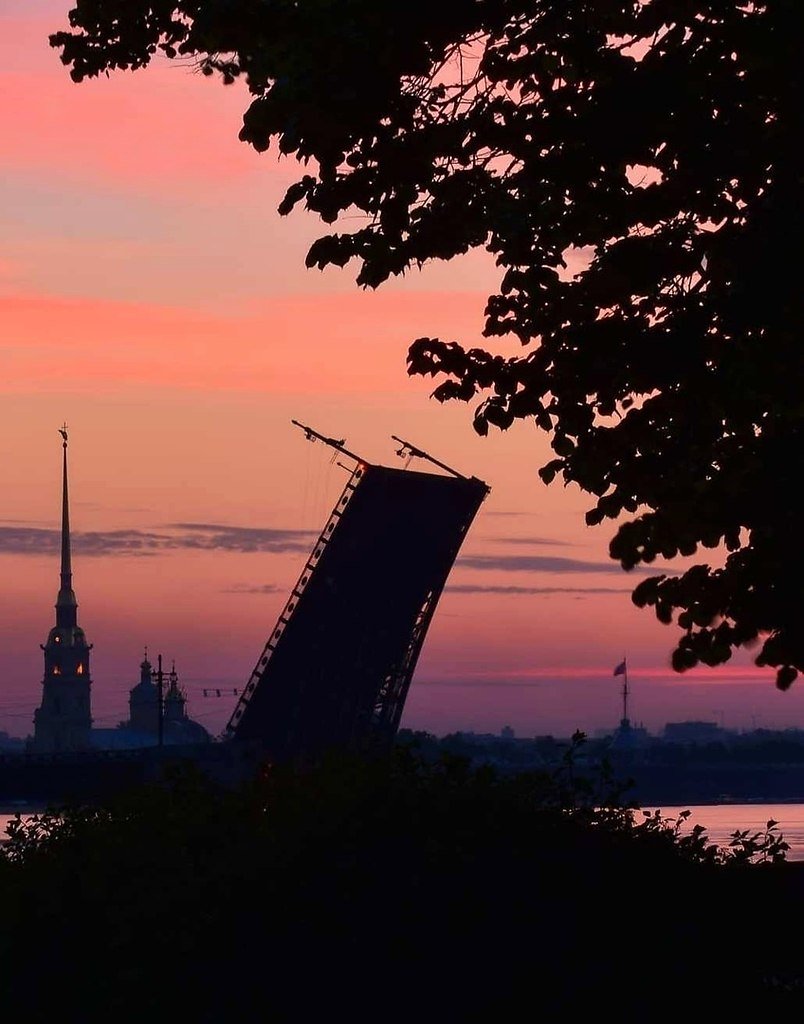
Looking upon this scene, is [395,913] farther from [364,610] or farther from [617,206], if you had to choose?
[364,610]

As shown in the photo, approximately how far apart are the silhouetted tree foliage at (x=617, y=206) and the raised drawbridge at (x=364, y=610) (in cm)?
3945

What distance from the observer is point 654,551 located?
1141 centimetres

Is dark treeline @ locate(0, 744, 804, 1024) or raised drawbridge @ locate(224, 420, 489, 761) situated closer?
dark treeline @ locate(0, 744, 804, 1024)

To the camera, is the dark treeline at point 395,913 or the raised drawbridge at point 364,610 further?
the raised drawbridge at point 364,610

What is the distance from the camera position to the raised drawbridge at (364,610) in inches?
2120

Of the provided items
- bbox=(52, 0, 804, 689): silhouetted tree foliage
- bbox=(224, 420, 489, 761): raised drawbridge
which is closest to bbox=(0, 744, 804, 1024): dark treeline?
bbox=(52, 0, 804, 689): silhouetted tree foliage

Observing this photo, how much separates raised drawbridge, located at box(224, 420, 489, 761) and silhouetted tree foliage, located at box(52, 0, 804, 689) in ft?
129

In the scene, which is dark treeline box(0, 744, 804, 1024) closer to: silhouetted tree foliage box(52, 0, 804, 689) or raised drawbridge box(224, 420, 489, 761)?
silhouetted tree foliage box(52, 0, 804, 689)

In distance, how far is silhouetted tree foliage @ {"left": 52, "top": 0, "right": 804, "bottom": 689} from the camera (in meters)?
11.0

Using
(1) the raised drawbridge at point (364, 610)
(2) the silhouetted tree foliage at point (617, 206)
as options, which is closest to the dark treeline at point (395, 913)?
(2) the silhouetted tree foliage at point (617, 206)

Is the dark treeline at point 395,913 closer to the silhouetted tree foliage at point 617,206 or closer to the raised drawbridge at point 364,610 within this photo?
the silhouetted tree foliage at point 617,206

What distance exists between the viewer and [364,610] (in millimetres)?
55375

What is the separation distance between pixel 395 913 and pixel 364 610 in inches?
1691

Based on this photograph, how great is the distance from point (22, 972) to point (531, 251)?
556cm
